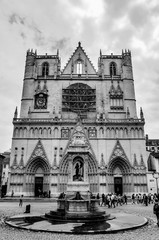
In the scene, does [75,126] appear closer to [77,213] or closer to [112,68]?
[112,68]

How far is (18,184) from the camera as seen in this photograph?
112 feet

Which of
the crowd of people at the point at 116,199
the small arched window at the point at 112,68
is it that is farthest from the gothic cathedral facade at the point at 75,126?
the crowd of people at the point at 116,199

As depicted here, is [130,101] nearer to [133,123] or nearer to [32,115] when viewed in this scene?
[133,123]

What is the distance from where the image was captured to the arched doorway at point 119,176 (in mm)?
34500

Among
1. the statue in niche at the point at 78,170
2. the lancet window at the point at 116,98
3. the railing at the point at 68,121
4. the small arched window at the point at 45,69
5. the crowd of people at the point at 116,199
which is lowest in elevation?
the crowd of people at the point at 116,199

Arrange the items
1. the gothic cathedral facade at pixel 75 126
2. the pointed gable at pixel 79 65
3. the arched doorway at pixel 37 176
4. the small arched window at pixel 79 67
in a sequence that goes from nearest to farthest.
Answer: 1. the arched doorway at pixel 37 176
2. the gothic cathedral facade at pixel 75 126
3. the pointed gable at pixel 79 65
4. the small arched window at pixel 79 67

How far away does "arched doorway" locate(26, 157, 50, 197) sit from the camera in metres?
34.3

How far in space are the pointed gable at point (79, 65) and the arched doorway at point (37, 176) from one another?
62.1 ft

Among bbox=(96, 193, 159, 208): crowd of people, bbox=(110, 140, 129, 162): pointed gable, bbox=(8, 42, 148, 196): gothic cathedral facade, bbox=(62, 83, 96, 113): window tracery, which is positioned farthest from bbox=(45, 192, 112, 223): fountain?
bbox=(62, 83, 96, 113): window tracery

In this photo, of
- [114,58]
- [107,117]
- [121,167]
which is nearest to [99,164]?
[121,167]

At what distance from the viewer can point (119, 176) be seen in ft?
117

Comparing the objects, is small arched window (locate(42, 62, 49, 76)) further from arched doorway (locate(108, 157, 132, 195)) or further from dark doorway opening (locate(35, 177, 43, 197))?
arched doorway (locate(108, 157, 132, 195))

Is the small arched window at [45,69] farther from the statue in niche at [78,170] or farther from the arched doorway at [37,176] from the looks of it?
the statue in niche at [78,170]

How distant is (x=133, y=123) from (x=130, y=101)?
190 inches
